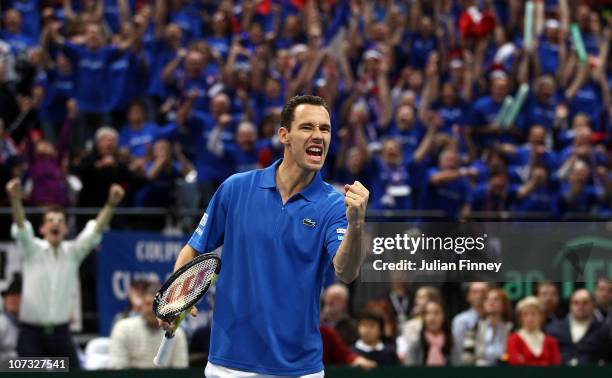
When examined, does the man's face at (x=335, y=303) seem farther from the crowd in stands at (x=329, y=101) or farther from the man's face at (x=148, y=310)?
the man's face at (x=148, y=310)

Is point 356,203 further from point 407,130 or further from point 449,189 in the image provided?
point 407,130

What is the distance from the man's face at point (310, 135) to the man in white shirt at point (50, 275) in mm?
5797

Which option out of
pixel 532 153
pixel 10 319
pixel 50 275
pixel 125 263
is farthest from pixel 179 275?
pixel 532 153

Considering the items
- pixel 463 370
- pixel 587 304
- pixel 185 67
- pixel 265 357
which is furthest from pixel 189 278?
pixel 185 67

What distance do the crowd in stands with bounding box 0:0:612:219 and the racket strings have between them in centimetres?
772

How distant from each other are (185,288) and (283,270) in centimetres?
49

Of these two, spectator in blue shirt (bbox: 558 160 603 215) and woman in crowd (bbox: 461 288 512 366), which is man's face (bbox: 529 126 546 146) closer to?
spectator in blue shirt (bbox: 558 160 603 215)

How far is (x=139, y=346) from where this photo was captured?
449 inches

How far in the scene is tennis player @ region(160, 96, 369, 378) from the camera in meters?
6.38

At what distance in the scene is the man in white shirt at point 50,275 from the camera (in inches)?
476

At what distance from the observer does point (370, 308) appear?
469 inches

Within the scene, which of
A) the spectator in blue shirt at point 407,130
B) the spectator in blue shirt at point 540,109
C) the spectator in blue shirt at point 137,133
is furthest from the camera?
the spectator in blue shirt at point 540,109

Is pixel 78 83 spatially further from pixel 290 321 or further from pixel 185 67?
pixel 290 321

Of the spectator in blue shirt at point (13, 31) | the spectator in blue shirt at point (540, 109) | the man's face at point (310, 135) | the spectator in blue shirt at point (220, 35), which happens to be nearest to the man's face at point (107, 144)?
the spectator in blue shirt at point (13, 31)
